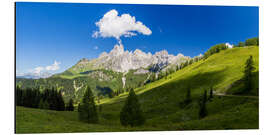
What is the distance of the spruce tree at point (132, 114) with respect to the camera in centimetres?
2112

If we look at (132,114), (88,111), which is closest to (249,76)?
(132,114)

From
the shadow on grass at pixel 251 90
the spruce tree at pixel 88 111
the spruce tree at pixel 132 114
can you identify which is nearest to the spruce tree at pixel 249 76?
the shadow on grass at pixel 251 90

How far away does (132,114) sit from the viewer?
21.5m

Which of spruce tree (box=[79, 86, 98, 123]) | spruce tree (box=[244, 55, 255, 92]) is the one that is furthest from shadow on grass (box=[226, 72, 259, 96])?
spruce tree (box=[79, 86, 98, 123])

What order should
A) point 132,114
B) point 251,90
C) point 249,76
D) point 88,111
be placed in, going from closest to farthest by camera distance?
point 132,114
point 88,111
point 251,90
point 249,76

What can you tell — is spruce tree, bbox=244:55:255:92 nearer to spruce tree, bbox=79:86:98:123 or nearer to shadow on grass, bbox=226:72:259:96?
shadow on grass, bbox=226:72:259:96

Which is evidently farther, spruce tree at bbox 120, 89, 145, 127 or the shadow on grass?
the shadow on grass

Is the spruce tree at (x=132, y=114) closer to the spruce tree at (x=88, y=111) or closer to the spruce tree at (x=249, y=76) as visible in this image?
the spruce tree at (x=88, y=111)

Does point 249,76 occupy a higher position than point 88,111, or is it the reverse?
point 249,76

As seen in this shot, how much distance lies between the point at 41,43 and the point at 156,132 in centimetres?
2022

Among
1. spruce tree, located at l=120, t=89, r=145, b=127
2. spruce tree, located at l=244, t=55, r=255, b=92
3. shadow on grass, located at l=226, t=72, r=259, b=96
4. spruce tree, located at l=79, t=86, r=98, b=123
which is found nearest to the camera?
spruce tree, located at l=120, t=89, r=145, b=127

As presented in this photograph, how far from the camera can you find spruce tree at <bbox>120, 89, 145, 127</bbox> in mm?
21125

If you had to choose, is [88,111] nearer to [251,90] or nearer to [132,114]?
Answer: [132,114]
